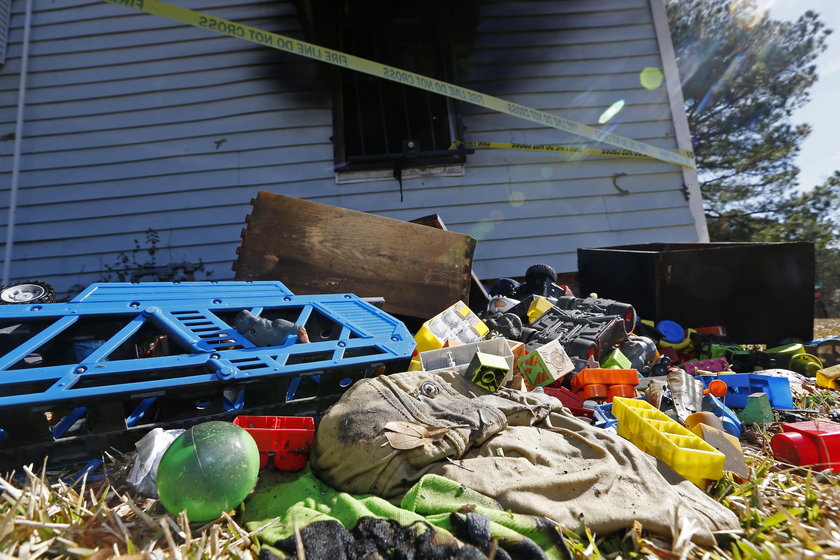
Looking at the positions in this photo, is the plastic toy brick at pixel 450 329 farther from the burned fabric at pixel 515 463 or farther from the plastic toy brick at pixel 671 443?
the plastic toy brick at pixel 671 443

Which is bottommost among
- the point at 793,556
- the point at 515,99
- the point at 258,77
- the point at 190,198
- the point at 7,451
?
the point at 793,556

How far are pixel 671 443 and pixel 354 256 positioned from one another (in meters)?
2.73

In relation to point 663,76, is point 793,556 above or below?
below

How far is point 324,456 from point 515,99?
5.39m

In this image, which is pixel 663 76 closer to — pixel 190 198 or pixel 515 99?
pixel 515 99

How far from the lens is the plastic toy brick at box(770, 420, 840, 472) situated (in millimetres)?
1916

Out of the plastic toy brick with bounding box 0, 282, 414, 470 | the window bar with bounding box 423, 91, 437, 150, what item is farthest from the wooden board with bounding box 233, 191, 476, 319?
the window bar with bounding box 423, 91, 437, 150

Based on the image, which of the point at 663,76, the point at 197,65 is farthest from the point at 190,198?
the point at 663,76

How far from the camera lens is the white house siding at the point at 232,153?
564 centimetres

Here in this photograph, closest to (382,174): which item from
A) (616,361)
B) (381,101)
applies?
(381,101)

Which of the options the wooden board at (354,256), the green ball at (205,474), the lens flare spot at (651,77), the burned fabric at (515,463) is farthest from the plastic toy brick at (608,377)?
the lens flare spot at (651,77)

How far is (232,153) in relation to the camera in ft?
18.8

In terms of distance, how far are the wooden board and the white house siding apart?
5.79 feet

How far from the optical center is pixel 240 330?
2.39 meters
